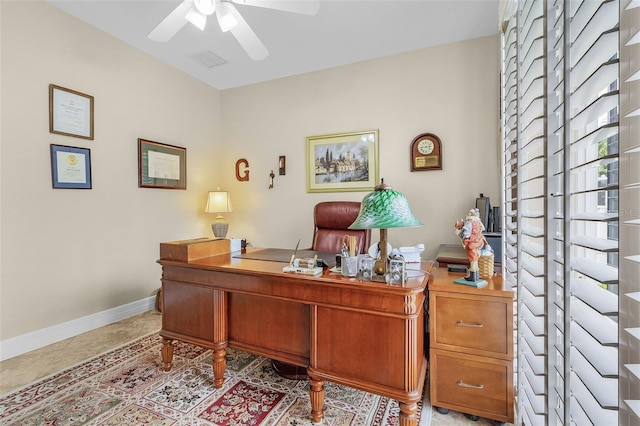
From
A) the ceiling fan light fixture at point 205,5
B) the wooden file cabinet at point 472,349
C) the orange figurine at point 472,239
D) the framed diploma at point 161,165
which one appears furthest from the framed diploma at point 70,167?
the orange figurine at point 472,239

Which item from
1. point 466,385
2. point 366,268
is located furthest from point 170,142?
point 466,385

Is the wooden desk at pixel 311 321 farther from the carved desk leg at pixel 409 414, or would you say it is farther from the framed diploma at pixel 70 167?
the framed diploma at pixel 70 167

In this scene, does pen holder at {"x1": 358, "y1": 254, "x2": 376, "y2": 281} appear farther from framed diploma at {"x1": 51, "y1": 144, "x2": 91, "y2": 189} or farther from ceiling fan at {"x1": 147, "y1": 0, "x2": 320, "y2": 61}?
framed diploma at {"x1": 51, "y1": 144, "x2": 91, "y2": 189}

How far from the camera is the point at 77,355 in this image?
2.26 meters

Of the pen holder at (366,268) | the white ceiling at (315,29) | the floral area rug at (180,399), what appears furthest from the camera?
the white ceiling at (315,29)

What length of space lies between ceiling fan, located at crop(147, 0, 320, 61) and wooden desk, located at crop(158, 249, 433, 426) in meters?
1.62

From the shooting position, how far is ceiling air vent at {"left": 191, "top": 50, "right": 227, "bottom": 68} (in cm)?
322

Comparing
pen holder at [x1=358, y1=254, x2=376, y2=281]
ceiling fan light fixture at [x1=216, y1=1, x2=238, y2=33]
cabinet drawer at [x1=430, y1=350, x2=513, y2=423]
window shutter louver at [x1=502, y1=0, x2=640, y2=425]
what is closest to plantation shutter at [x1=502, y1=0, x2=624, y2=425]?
window shutter louver at [x1=502, y1=0, x2=640, y2=425]

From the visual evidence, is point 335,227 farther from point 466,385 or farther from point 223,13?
point 223,13

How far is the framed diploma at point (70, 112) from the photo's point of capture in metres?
2.47

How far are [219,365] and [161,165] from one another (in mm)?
2502

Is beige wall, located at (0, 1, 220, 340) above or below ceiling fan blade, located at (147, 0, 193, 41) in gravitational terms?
below

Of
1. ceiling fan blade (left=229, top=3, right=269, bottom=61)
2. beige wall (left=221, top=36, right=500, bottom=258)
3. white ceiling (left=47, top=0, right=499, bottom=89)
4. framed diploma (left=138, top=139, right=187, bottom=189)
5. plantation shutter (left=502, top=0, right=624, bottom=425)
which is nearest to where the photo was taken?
plantation shutter (left=502, top=0, right=624, bottom=425)

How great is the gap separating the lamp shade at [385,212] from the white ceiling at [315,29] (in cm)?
197
